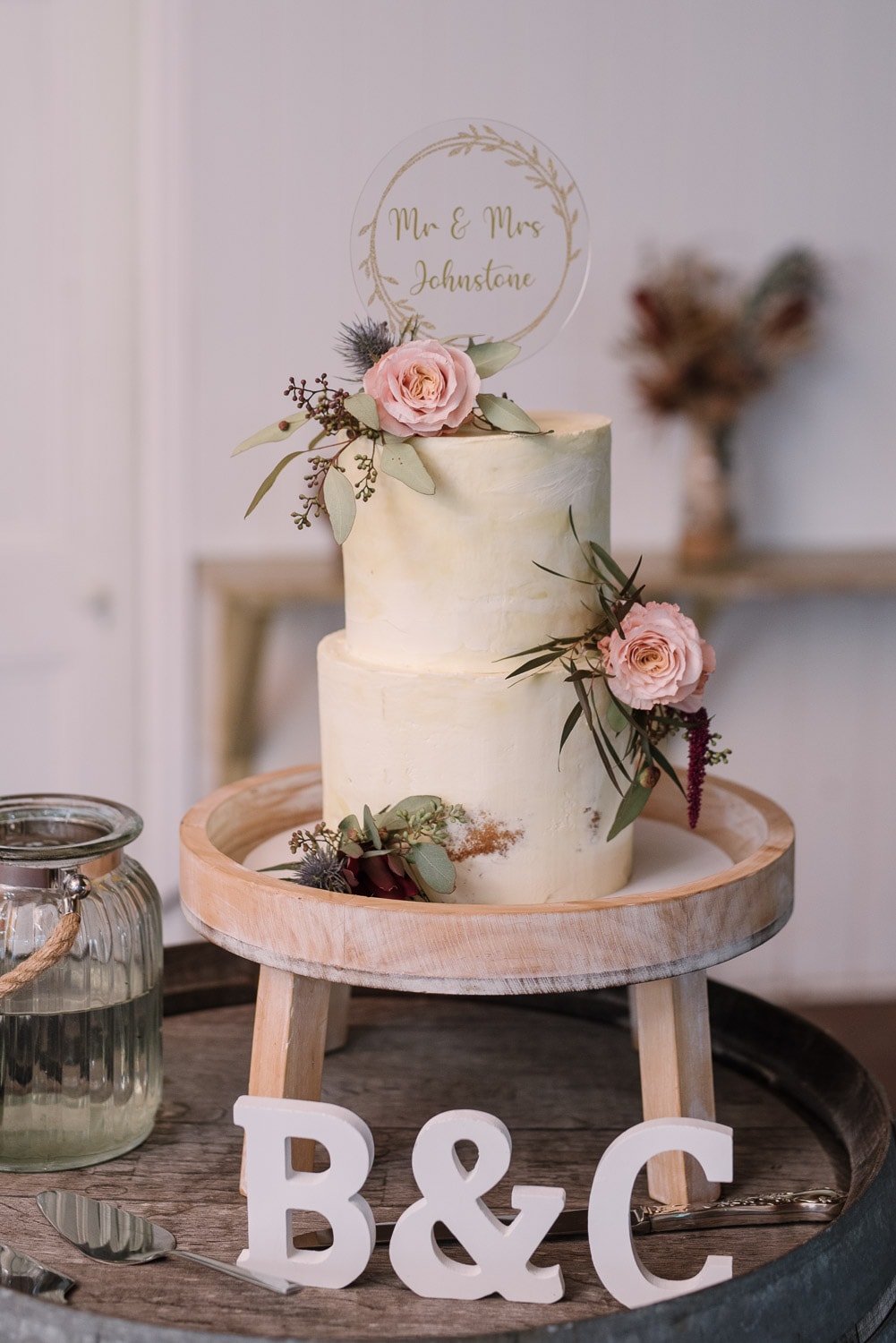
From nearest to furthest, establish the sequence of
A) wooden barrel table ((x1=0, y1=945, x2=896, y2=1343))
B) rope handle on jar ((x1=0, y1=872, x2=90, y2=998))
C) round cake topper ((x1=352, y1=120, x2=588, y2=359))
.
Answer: wooden barrel table ((x1=0, y1=945, x2=896, y2=1343)) → rope handle on jar ((x1=0, y1=872, x2=90, y2=998)) → round cake topper ((x1=352, y1=120, x2=588, y2=359))

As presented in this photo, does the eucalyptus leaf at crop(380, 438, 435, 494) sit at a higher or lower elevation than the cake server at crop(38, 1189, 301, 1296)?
higher

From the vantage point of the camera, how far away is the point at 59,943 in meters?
0.85

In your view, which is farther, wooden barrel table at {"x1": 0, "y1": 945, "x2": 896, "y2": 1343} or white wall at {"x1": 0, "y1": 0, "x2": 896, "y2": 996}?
white wall at {"x1": 0, "y1": 0, "x2": 896, "y2": 996}

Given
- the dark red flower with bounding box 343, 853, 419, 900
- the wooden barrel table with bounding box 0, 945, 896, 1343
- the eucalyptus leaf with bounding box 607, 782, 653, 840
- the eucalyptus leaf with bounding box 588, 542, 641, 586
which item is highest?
the eucalyptus leaf with bounding box 588, 542, 641, 586

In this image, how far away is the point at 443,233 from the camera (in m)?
0.96

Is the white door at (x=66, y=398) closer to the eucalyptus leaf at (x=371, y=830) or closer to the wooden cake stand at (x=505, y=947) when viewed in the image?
the wooden cake stand at (x=505, y=947)

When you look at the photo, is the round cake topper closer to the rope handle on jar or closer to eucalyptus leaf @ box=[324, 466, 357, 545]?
eucalyptus leaf @ box=[324, 466, 357, 545]

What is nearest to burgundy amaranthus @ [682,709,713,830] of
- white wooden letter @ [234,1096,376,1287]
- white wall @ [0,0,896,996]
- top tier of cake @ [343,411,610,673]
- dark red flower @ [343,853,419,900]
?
top tier of cake @ [343,411,610,673]

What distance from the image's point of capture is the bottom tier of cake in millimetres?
883

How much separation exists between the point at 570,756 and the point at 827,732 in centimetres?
201

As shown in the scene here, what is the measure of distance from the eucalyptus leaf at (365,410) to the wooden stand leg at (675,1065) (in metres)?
0.42

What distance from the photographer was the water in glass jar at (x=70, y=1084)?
0.88 meters

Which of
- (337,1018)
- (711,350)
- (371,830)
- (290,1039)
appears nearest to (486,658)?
(371,830)

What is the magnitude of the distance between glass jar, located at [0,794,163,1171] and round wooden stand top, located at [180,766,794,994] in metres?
0.07
